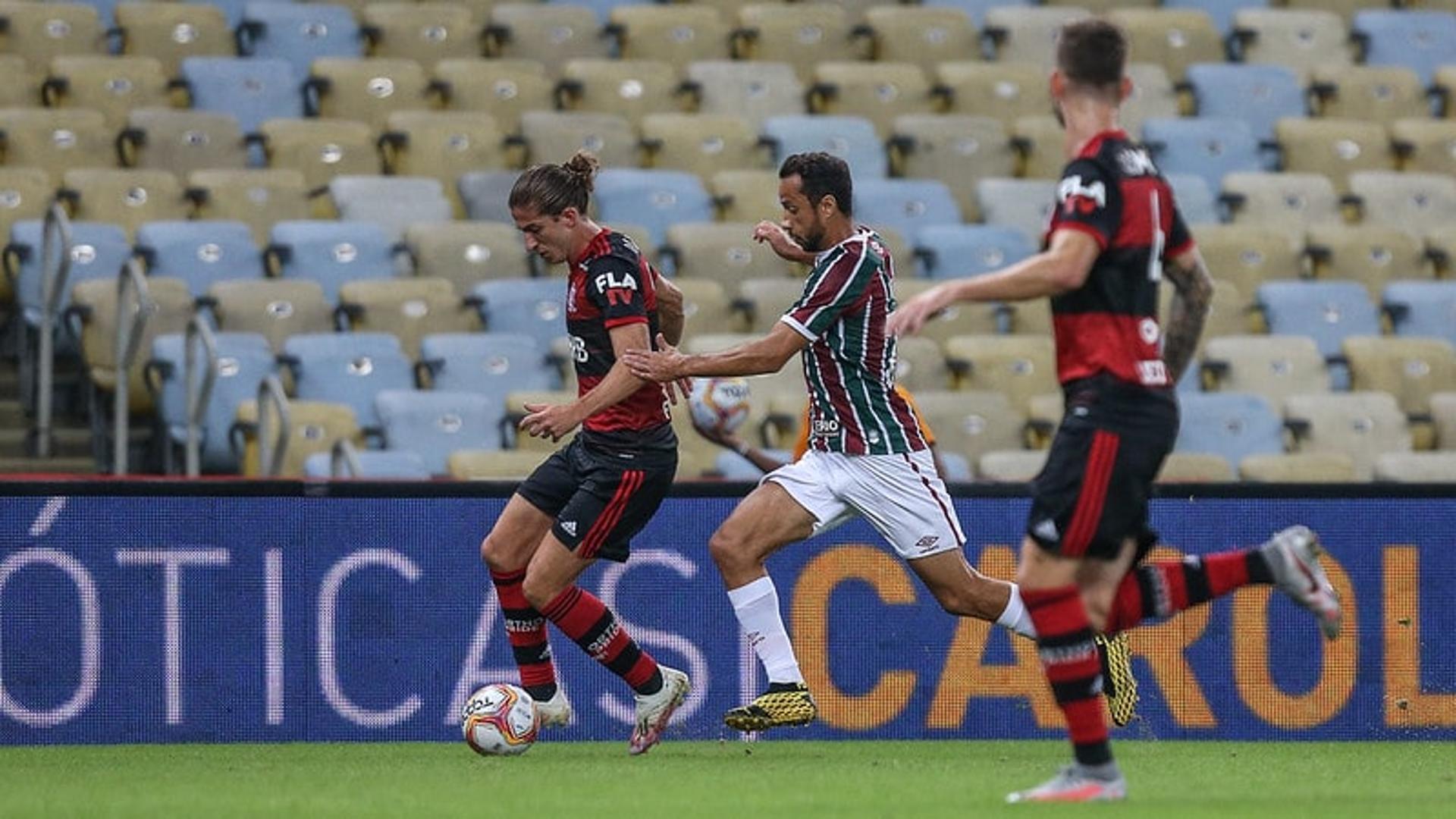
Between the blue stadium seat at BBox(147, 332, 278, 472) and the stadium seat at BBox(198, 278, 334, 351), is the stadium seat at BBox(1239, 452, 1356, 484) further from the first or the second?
the blue stadium seat at BBox(147, 332, 278, 472)

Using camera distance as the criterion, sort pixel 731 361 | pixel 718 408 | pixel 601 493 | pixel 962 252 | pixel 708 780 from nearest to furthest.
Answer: pixel 708 780 < pixel 731 361 < pixel 601 493 < pixel 718 408 < pixel 962 252

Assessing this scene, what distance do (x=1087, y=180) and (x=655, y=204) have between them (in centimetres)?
810

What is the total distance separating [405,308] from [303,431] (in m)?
1.40

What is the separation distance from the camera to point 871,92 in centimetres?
1650

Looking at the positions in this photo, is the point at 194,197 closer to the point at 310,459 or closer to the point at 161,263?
the point at 161,263

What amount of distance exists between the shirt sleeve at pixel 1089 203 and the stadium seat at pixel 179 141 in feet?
28.4

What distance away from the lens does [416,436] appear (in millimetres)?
12891

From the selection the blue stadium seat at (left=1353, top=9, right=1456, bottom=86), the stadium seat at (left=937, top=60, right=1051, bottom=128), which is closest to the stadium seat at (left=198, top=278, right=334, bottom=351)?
the stadium seat at (left=937, top=60, right=1051, bottom=128)

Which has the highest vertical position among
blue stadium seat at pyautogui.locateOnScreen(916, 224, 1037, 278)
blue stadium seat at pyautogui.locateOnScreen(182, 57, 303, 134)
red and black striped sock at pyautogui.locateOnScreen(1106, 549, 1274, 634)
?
blue stadium seat at pyautogui.locateOnScreen(182, 57, 303, 134)

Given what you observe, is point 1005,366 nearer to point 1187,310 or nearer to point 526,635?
point 526,635

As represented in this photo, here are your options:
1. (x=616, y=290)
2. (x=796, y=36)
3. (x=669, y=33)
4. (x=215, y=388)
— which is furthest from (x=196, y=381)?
(x=796, y=36)

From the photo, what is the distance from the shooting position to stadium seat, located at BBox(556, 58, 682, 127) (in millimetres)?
15867

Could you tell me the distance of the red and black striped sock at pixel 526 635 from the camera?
938 cm

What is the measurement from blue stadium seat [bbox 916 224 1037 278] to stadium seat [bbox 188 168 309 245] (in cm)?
358
